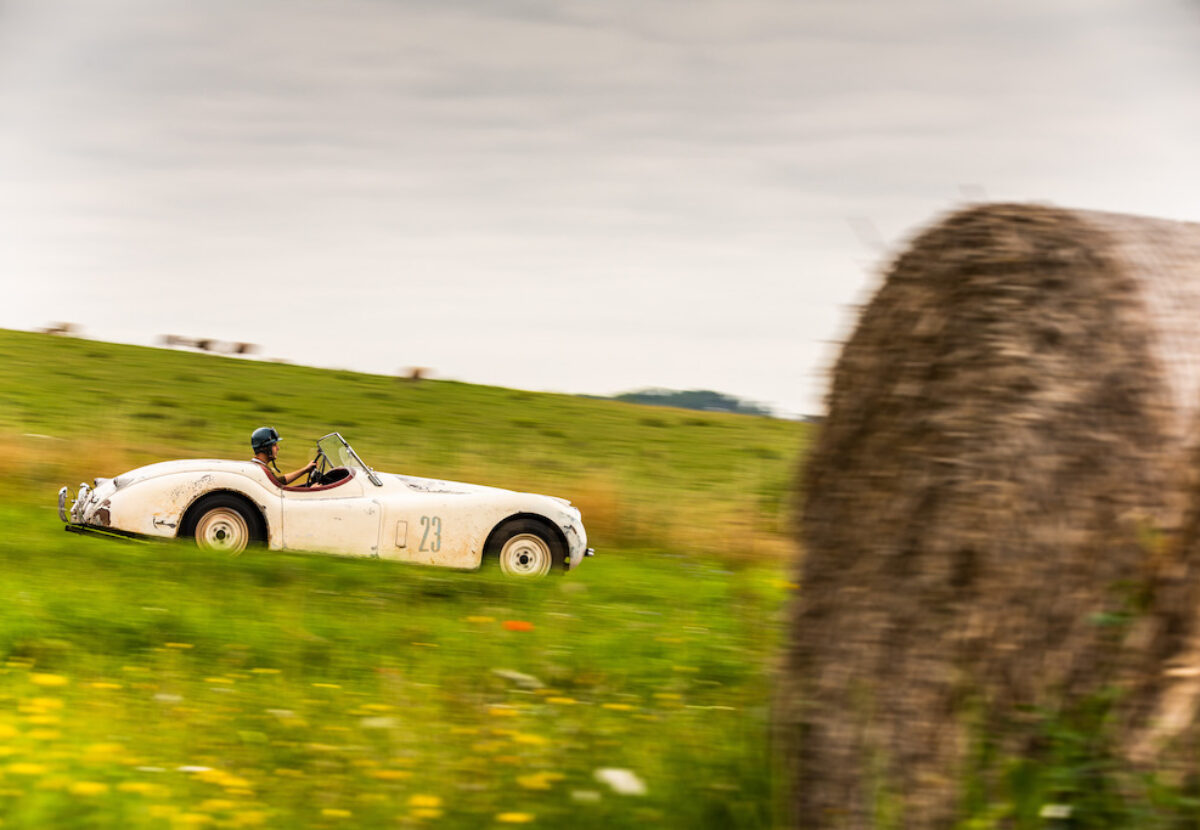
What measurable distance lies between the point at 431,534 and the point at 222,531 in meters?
1.94

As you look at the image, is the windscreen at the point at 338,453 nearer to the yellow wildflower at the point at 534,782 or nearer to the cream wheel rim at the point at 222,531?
the cream wheel rim at the point at 222,531

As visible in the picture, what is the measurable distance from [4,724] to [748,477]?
21701 millimetres

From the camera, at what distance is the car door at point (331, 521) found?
10695 millimetres

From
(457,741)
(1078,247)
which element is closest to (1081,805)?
(1078,247)

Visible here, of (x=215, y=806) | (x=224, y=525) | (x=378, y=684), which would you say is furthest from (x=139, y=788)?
(x=224, y=525)

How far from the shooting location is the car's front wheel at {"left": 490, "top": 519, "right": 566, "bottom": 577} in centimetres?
1127

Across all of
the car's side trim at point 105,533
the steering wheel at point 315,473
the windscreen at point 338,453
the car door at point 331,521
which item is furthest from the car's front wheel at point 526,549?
the car's side trim at point 105,533

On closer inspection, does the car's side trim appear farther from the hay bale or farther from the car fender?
the hay bale

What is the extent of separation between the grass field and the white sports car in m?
0.24

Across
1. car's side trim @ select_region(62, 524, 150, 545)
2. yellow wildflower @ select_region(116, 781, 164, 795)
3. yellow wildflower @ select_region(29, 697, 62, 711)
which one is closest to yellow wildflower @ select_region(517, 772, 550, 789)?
yellow wildflower @ select_region(116, 781, 164, 795)

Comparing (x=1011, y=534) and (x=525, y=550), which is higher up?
(x=1011, y=534)

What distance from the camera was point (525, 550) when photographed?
11422 mm

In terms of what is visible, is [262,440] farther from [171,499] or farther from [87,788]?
[87,788]

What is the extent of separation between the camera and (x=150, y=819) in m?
4.21
